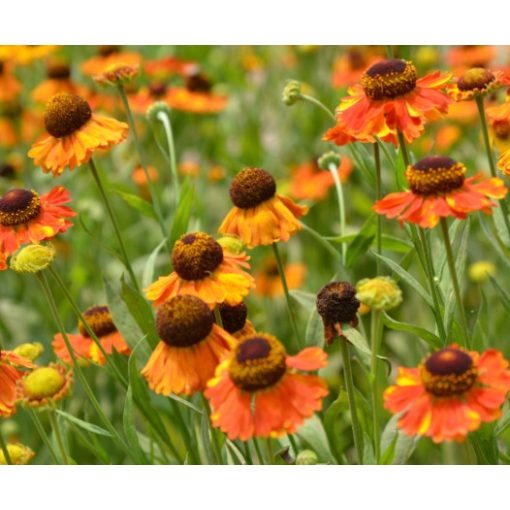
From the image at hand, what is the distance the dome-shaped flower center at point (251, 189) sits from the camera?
1106 millimetres

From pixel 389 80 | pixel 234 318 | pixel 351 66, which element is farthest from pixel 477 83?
pixel 351 66

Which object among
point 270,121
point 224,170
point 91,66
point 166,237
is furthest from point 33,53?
point 166,237

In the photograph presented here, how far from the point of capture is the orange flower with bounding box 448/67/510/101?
107cm

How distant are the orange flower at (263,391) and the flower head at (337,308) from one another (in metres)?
0.17

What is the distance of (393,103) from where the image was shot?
3.28 feet

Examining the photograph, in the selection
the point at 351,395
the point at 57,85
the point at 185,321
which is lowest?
the point at 351,395

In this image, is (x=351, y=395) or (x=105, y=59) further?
(x=105, y=59)

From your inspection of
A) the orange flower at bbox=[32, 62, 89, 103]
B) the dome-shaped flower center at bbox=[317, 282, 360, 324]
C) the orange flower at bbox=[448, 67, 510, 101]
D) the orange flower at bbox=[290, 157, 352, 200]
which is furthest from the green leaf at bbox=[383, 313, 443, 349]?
the orange flower at bbox=[32, 62, 89, 103]

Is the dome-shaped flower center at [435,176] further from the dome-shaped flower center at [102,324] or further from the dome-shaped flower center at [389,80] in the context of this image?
the dome-shaped flower center at [102,324]

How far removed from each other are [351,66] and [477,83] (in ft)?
4.78

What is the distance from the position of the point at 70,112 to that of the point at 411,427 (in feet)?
2.18

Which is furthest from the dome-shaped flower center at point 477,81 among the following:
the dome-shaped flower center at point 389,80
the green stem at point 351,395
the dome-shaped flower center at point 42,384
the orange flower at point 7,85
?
the orange flower at point 7,85

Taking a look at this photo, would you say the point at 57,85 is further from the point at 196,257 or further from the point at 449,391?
the point at 449,391

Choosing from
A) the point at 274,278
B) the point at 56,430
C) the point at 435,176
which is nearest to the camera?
the point at 435,176
